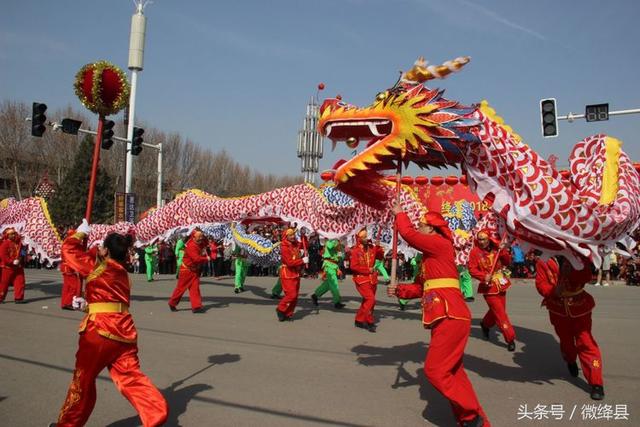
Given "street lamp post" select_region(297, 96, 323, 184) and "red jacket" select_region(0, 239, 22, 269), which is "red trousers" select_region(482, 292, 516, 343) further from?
"street lamp post" select_region(297, 96, 323, 184)

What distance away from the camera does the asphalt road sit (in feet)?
14.1

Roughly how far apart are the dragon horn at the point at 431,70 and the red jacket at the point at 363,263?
3.94 m

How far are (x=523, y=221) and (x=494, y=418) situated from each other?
1648mm

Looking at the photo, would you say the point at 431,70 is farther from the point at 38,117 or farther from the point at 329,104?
the point at 38,117

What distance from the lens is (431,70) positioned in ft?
16.2

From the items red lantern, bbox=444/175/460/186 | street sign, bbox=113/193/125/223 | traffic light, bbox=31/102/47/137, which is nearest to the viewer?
red lantern, bbox=444/175/460/186

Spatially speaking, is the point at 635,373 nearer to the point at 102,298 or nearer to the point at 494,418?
the point at 494,418

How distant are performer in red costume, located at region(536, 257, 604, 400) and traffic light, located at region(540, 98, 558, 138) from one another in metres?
9.28

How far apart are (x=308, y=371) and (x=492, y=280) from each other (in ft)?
9.21

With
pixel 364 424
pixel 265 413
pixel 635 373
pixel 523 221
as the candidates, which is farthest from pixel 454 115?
pixel 635 373

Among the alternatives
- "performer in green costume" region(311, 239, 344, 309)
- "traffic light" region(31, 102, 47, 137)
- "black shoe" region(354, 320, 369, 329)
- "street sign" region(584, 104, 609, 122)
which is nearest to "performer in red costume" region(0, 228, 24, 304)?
"traffic light" region(31, 102, 47, 137)

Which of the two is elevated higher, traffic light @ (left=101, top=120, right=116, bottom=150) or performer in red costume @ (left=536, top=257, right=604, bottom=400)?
traffic light @ (left=101, top=120, right=116, bottom=150)

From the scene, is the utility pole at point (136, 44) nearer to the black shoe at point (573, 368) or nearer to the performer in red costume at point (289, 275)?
the performer in red costume at point (289, 275)

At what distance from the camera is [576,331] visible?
5.02 metres
